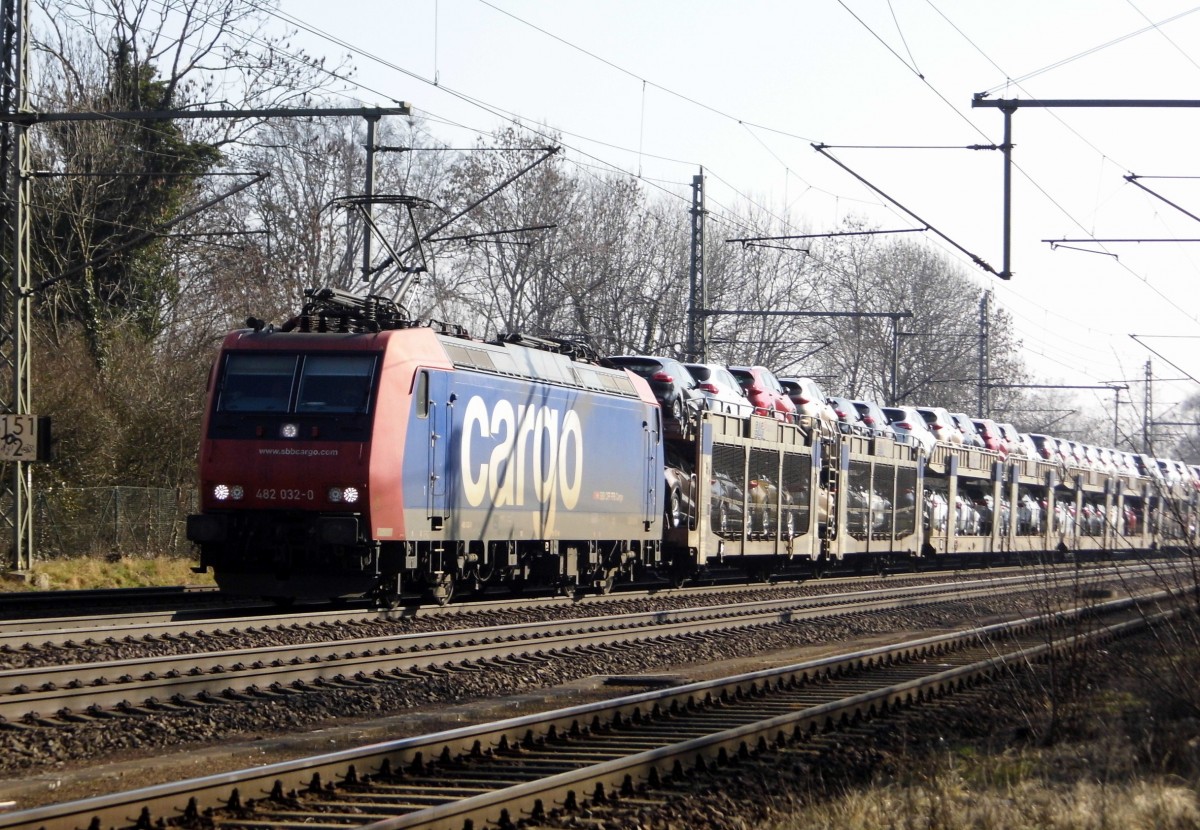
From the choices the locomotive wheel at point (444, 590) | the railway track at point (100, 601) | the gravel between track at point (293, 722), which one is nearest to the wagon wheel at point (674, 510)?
the locomotive wheel at point (444, 590)

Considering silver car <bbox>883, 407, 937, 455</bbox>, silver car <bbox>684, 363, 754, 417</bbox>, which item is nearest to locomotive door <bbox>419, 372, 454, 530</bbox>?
silver car <bbox>684, 363, 754, 417</bbox>

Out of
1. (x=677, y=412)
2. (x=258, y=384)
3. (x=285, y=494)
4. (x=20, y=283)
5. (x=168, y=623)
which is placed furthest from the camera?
(x=677, y=412)

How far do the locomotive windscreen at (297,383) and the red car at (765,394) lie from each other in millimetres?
12264

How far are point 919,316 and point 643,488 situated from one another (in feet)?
155

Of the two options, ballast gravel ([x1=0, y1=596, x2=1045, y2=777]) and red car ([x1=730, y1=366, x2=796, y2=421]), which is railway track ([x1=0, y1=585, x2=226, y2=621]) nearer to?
ballast gravel ([x1=0, y1=596, x2=1045, y2=777])

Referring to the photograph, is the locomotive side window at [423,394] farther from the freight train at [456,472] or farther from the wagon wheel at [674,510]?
the wagon wheel at [674,510]

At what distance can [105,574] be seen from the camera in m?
23.7

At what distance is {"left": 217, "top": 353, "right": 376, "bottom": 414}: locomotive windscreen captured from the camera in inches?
635

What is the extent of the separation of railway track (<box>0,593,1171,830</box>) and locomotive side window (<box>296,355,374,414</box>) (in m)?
6.18

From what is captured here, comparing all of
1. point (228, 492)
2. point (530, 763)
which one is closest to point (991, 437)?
point (228, 492)

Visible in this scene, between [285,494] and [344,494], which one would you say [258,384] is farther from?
[344,494]

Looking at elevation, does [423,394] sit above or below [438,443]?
above

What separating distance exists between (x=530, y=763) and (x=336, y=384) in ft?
28.1

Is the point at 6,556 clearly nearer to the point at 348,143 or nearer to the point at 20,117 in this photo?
the point at 20,117
